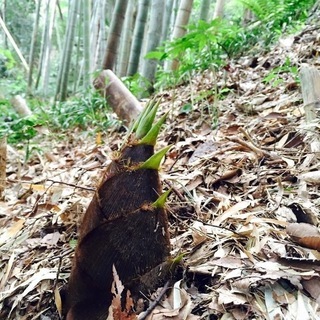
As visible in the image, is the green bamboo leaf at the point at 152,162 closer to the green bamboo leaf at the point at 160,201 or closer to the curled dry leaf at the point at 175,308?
the green bamboo leaf at the point at 160,201

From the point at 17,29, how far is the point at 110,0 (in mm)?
7497

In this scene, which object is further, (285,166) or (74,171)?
(74,171)

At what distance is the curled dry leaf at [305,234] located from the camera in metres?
0.95

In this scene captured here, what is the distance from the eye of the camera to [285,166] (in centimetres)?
142

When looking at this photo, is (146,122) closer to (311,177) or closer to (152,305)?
(152,305)

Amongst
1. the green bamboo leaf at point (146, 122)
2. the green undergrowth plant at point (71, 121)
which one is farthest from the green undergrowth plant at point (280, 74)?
the green bamboo leaf at point (146, 122)

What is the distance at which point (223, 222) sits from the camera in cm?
116

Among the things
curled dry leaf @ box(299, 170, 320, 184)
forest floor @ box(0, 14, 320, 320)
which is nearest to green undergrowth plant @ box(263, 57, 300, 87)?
forest floor @ box(0, 14, 320, 320)

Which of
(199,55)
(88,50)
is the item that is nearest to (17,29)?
(88,50)

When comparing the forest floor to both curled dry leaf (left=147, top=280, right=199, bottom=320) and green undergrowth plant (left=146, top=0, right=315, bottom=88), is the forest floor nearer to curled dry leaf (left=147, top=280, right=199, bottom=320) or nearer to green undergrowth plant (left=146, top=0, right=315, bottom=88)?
curled dry leaf (left=147, top=280, right=199, bottom=320)

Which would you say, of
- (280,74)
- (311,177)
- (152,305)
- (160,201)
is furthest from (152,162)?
(280,74)

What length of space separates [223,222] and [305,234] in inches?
9.9

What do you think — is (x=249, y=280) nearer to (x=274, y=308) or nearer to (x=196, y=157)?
(x=274, y=308)

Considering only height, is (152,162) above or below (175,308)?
above
